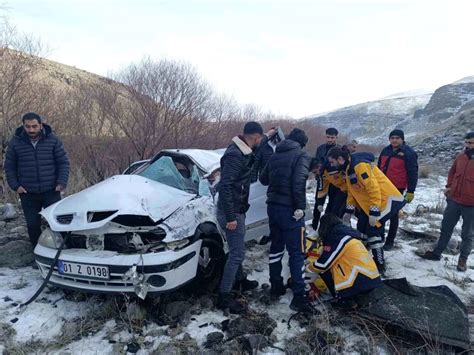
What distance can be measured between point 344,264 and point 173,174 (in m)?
2.31

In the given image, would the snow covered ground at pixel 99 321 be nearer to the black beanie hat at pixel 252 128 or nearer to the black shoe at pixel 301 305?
the black shoe at pixel 301 305

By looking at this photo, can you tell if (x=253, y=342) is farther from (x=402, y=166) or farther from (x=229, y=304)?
(x=402, y=166)

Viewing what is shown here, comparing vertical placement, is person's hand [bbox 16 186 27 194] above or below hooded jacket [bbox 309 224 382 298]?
above

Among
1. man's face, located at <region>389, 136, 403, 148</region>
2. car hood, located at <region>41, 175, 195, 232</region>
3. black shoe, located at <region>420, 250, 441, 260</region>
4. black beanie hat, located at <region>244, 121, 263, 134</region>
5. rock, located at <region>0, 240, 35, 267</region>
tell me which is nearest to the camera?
car hood, located at <region>41, 175, 195, 232</region>

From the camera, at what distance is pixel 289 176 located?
3.46 metres

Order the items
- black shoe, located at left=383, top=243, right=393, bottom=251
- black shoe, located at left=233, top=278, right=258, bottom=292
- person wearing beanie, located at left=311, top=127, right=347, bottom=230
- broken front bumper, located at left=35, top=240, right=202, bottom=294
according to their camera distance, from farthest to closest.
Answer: black shoe, located at left=383, top=243, right=393, bottom=251 < person wearing beanie, located at left=311, top=127, right=347, bottom=230 < black shoe, located at left=233, top=278, right=258, bottom=292 < broken front bumper, located at left=35, top=240, right=202, bottom=294

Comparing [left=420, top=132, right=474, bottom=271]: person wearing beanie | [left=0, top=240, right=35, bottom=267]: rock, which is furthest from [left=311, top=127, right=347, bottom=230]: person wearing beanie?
[left=0, top=240, right=35, bottom=267]: rock

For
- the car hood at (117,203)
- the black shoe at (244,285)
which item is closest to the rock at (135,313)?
the car hood at (117,203)

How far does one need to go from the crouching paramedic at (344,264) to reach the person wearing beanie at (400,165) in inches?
75.9

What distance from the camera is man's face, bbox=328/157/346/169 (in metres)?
4.10

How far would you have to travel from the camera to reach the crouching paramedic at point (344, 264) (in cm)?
320

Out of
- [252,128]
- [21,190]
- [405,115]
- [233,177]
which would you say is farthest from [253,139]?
[405,115]

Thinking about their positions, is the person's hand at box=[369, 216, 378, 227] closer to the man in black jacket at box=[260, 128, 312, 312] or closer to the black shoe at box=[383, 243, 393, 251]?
the man in black jacket at box=[260, 128, 312, 312]

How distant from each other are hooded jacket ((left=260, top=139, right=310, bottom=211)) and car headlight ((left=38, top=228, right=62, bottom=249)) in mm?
2169
